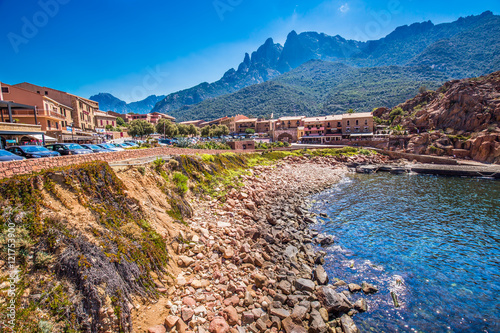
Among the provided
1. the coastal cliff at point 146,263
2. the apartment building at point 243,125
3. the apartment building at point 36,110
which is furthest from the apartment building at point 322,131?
the apartment building at point 36,110

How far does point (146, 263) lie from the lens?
8664 mm

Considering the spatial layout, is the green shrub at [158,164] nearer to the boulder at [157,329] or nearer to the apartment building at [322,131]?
the boulder at [157,329]

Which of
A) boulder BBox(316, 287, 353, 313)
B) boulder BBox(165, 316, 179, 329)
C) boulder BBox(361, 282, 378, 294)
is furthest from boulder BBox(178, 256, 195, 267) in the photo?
boulder BBox(361, 282, 378, 294)

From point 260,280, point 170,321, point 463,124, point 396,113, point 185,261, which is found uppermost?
point 396,113

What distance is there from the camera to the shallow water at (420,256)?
9.44 meters

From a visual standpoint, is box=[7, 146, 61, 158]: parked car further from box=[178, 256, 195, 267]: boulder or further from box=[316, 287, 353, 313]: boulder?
box=[316, 287, 353, 313]: boulder

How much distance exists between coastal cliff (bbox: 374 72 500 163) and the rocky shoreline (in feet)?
190

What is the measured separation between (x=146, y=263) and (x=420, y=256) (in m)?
16.4

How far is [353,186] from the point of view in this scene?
110 ft

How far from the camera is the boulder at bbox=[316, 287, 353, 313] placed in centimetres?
930

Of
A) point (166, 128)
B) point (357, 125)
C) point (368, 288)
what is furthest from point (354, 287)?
point (357, 125)

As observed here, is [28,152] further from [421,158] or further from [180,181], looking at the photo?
[421,158]

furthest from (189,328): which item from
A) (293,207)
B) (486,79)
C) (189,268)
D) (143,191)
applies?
(486,79)

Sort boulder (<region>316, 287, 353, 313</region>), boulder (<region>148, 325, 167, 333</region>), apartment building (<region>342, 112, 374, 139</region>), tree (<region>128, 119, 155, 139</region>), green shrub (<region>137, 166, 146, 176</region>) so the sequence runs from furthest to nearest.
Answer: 1. apartment building (<region>342, 112, 374, 139</region>)
2. tree (<region>128, 119, 155, 139</region>)
3. green shrub (<region>137, 166, 146, 176</region>)
4. boulder (<region>316, 287, 353, 313</region>)
5. boulder (<region>148, 325, 167, 333</region>)
